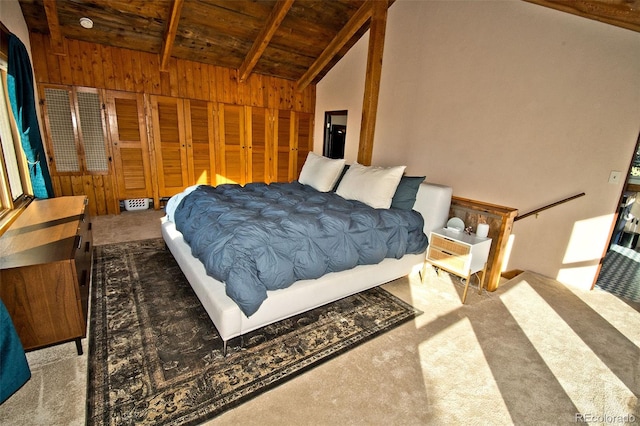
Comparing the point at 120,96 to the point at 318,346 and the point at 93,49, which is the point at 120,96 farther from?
the point at 318,346

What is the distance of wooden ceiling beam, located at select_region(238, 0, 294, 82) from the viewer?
142 inches

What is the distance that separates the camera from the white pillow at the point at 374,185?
276cm

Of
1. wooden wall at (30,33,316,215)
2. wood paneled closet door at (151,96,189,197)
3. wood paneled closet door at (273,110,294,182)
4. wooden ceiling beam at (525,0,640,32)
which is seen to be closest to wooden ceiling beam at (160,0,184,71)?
wooden wall at (30,33,316,215)

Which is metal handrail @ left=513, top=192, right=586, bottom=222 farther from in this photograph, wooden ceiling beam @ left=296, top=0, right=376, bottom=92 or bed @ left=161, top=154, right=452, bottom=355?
wooden ceiling beam @ left=296, top=0, right=376, bottom=92

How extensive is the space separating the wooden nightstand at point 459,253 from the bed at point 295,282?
12 centimetres

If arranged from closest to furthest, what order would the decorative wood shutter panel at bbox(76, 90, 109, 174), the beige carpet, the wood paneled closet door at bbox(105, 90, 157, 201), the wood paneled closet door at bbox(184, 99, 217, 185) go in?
the beige carpet → the decorative wood shutter panel at bbox(76, 90, 109, 174) → the wood paneled closet door at bbox(105, 90, 157, 201) → the wood paneled closet door at bbox(184, 99, 217, 185)

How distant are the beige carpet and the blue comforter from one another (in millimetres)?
539

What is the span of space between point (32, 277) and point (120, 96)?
3575 millimetres

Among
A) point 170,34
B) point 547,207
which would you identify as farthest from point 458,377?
point 170,34

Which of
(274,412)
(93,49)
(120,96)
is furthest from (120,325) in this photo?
(93,49)

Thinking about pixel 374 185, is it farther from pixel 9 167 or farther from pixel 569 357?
pixel 9 167

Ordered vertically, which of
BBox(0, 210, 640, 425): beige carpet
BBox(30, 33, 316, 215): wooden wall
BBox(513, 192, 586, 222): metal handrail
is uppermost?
BBox(30, 33, 316, 215): wooden wall

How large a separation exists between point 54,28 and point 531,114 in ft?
17.1

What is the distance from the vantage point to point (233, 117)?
512 cm
